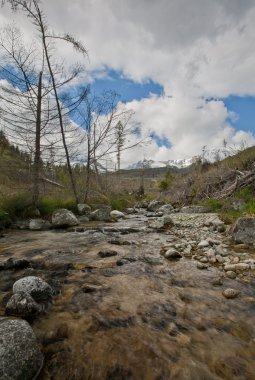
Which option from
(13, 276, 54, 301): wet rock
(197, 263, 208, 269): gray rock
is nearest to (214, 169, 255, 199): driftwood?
(197, 263, 208, 269): gray rock

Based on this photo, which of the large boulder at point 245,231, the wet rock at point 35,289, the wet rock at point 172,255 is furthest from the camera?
the large boulder at point 245,231

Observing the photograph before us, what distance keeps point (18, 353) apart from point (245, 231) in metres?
5.45

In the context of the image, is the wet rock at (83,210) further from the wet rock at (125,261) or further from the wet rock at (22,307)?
the wet rock at (22,307)

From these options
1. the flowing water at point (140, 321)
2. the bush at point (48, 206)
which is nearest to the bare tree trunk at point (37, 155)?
the bush at point (48, 206)

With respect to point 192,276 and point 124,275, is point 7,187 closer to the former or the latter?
point 124,275

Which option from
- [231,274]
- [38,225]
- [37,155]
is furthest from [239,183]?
[37,155]

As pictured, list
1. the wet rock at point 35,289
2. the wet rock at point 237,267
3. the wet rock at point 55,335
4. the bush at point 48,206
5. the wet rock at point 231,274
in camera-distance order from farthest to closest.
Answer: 1. the bush at point 48,206
2. the wet rock at point 237,267
3. the wet rock at point 231,274
4. the wet rock at point 35,289
5. the wet rock at point 55,335

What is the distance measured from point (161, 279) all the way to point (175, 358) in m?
1.83

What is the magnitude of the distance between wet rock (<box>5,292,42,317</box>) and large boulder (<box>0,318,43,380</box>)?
0.59m

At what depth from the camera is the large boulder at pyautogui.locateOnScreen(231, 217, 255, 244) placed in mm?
5873

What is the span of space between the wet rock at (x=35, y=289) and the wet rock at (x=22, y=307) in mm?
218

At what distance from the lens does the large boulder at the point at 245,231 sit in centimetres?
587

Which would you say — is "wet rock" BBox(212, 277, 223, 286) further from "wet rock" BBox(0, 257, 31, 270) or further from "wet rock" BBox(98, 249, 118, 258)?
"wet rock" BBox(0, 257, 31, 270)

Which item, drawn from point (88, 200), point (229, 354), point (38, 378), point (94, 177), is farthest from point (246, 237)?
point (94, 177)
